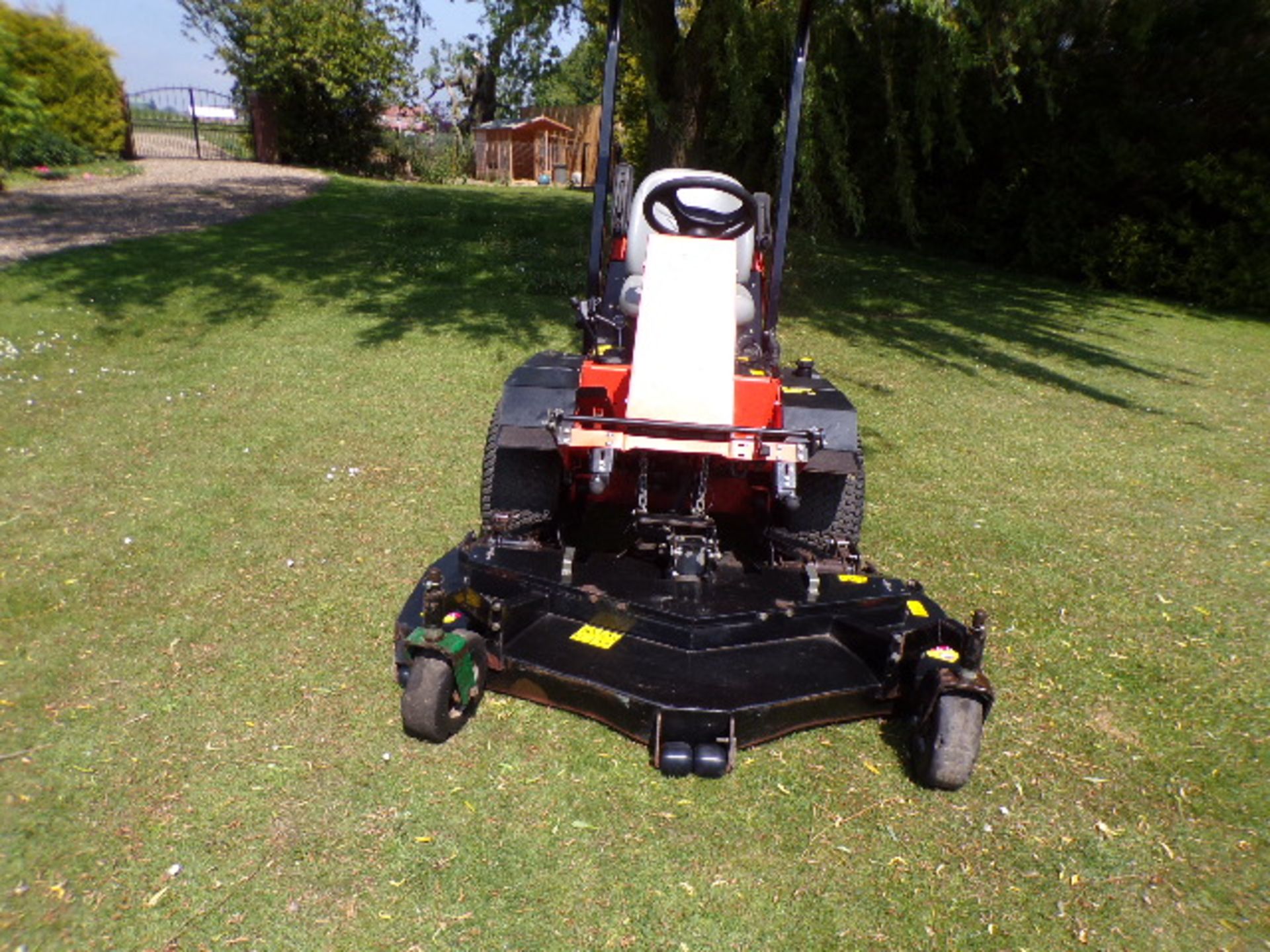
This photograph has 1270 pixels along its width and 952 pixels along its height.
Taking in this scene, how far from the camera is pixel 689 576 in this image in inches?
133

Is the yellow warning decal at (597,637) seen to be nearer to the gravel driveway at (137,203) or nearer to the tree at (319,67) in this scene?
the gravel driveway at (137,203)

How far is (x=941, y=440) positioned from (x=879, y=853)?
4391 mm

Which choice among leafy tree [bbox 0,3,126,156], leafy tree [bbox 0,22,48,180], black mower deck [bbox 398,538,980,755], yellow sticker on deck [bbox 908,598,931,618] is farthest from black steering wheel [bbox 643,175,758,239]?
leafy tree [bbox 0,3,126,156]

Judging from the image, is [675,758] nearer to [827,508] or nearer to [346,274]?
[827,508]

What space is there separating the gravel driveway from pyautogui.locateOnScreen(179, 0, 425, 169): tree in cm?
279

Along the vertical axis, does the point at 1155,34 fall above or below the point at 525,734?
above

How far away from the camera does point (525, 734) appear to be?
3.19 metres

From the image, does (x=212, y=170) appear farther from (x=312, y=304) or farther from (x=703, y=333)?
(x=703, y=333)

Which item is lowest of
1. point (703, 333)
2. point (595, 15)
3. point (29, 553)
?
point (29, 553)

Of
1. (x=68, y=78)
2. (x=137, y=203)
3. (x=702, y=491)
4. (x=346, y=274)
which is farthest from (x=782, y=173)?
(x=68, y=78)

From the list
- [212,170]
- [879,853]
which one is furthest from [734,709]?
[212,170]

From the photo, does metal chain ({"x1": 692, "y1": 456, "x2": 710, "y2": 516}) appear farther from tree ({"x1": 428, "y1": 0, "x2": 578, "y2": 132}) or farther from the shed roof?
the shed roof

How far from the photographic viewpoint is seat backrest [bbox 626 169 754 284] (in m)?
4.85

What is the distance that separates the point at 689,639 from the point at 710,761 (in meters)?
0.44
